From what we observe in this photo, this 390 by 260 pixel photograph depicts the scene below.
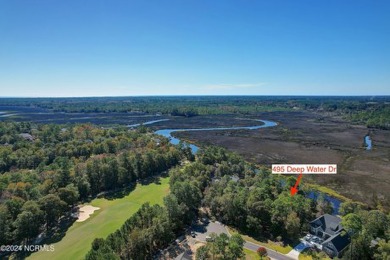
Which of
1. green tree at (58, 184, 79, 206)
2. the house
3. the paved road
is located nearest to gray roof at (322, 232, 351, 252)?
the house

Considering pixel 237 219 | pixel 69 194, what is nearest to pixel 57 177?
pixel 69 194

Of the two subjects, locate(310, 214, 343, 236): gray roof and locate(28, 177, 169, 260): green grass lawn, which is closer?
locate(28, 177, 169, 260): green grass lawn

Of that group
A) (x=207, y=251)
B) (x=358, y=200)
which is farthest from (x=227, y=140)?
(x=207, y=251)

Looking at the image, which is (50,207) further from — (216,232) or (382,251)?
(382,251)

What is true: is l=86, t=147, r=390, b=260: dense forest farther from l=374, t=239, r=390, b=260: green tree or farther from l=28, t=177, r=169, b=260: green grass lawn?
l=28, t=177, r=169, b=260: green grass lawn

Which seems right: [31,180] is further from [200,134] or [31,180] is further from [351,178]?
[200,134]

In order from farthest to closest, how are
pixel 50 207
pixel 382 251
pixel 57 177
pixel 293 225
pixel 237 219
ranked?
pixel 57 177 < pixel 237 219 < pixel 50 207 < pixel 293 225 < pixel 382 251

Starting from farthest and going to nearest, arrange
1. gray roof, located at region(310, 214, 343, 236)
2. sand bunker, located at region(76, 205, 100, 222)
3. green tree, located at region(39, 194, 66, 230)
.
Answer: sand bunker, located at region(76, 205, 100, 222)
green tree, located at region(39, 194, 66, 230)
gray roof, located at region(310, 214, 343, 236)
